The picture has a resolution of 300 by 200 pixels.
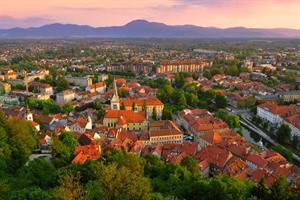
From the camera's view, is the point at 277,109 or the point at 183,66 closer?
the point at 277,109

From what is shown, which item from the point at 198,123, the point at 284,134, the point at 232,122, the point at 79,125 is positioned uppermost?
the point at 79,125

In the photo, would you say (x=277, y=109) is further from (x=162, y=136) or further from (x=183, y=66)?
(x=183, y=66)

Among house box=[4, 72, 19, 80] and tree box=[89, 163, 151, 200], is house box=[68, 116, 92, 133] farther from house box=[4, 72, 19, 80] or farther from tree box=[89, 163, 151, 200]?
house box=[4, 72, 19, 80]

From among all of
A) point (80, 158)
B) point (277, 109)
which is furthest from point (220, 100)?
point (80, 158)

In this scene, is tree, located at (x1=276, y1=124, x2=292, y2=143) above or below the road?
above

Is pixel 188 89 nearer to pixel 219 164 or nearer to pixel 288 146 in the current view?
pixel 288 146

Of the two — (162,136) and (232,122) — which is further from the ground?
(162,136)

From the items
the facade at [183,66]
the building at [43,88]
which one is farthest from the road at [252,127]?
the facade at [183,66]

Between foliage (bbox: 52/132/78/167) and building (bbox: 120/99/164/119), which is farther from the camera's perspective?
building (bbox: 120/99/164/119)

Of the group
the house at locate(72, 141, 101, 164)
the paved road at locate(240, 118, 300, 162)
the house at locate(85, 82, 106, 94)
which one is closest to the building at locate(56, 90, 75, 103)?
the house at locate(85, 82, 106, 94)

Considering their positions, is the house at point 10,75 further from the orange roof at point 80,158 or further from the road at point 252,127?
the orange roof at point 80,158

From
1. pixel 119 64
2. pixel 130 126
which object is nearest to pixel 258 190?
pixel 130 126
